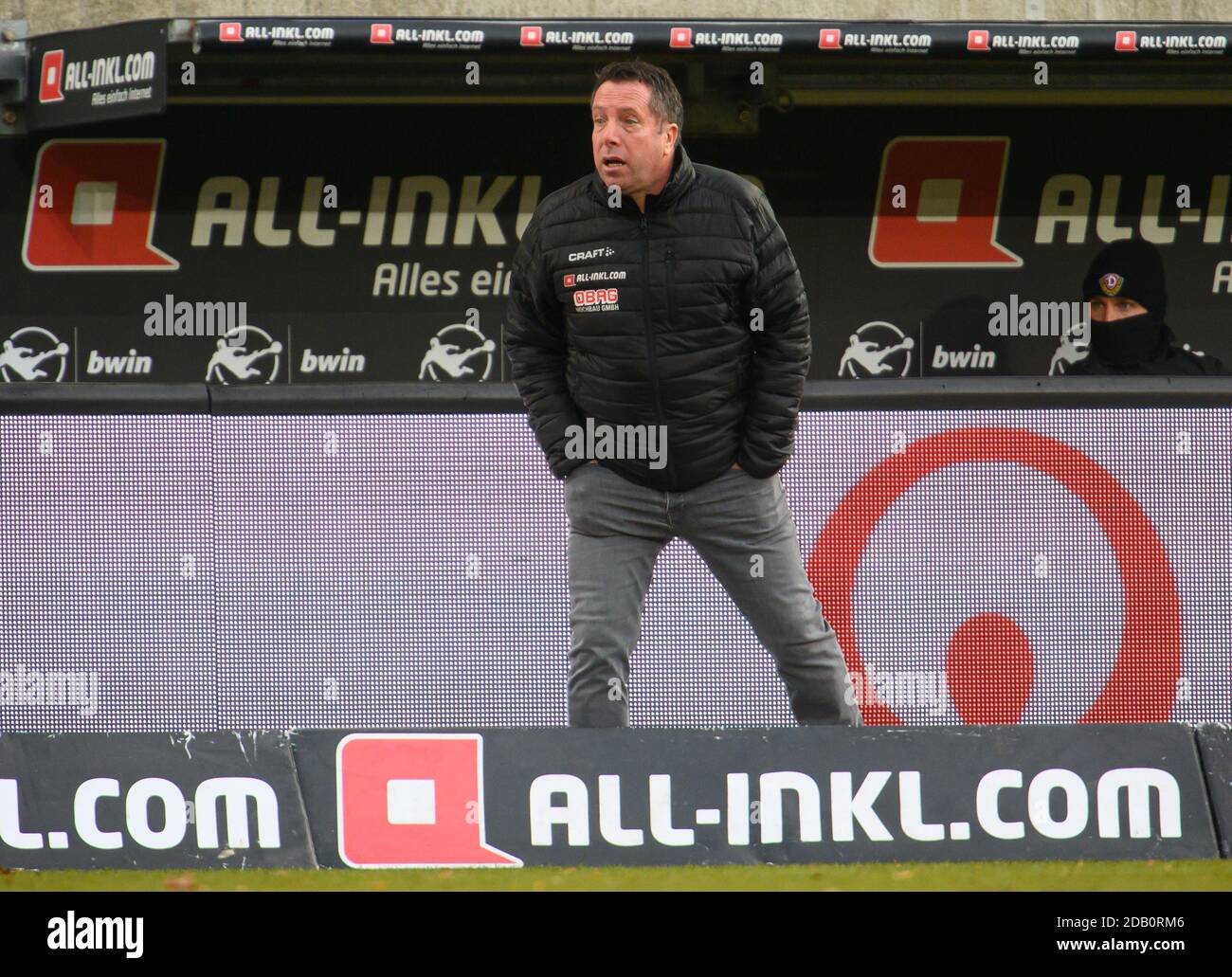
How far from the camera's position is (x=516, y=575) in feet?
22.9

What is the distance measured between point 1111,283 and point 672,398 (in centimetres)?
320

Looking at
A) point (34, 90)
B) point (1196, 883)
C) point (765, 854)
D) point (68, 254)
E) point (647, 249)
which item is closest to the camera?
point (1196, 883)

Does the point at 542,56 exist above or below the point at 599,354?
above

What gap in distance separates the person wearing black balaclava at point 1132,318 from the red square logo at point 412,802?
12.2ft

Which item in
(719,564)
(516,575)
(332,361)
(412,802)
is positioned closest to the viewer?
(412,802)

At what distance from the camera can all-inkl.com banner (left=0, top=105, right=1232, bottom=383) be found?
8.09 metres

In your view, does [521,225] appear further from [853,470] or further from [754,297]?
[754,297]

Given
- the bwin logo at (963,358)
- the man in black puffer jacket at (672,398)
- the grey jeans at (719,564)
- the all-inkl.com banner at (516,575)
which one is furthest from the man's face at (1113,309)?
the grey jeans at (719,564)

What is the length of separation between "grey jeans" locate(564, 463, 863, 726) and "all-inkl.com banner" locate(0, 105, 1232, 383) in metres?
3.00

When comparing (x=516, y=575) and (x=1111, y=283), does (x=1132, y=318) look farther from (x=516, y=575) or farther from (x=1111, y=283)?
(x=516, y=575)

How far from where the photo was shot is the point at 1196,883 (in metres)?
4.32

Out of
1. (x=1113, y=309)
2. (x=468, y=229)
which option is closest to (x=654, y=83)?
(x=468, y=229)

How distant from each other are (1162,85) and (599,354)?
351 cm

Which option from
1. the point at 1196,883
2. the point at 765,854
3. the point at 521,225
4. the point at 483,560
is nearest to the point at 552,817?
the point at 765,854
